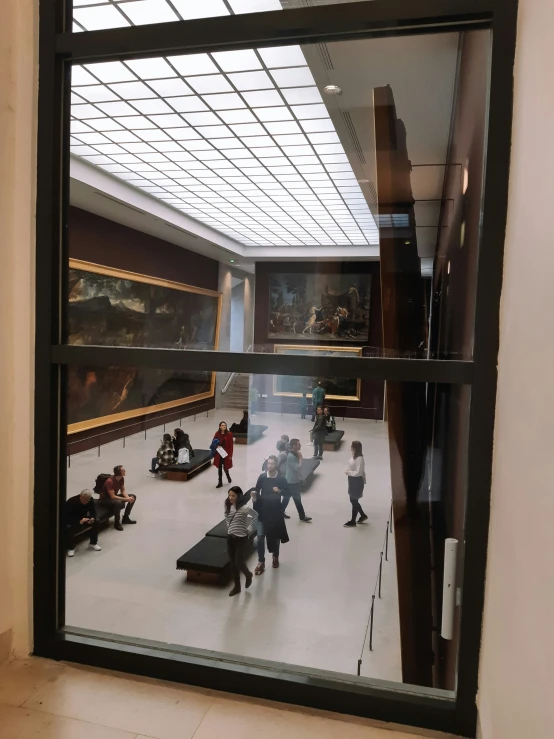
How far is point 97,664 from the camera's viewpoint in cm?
232

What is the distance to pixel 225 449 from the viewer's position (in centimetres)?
498

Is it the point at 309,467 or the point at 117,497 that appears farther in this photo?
the point at 117,497

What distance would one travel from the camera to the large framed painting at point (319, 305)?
3.82m

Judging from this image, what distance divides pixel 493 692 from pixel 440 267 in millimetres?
3783

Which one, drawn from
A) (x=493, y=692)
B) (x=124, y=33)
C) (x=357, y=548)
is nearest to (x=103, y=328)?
(x=124, y=33)

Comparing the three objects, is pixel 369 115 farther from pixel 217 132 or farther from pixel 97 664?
pixel 97 664

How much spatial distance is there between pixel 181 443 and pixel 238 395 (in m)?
0.89

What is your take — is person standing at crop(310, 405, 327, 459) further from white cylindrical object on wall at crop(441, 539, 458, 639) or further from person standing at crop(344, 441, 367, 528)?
white cylindrical object on wall at crop(441, 539, 458, 639)

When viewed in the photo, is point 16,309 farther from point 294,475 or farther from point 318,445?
point 294,475

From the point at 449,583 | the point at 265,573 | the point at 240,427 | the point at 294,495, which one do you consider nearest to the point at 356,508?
the point at 294,495

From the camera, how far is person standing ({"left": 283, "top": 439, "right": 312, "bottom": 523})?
4.86 metres

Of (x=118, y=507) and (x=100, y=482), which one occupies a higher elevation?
(x=100, y=482)

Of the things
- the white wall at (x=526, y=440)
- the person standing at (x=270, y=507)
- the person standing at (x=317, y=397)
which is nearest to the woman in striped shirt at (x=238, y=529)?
the person standing at (x=270, y=507)

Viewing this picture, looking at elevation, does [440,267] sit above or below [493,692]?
above
